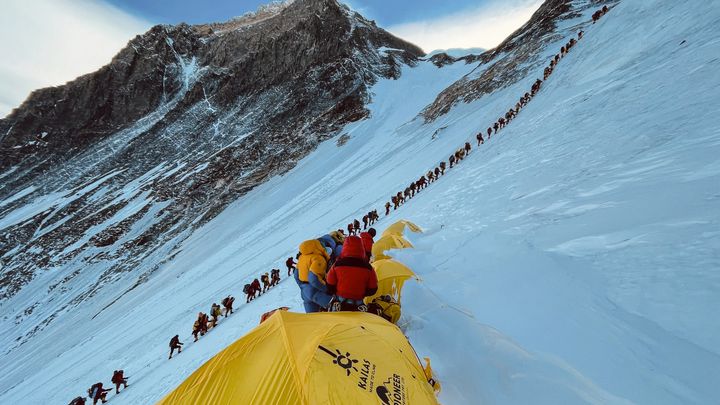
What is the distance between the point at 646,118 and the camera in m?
8.04

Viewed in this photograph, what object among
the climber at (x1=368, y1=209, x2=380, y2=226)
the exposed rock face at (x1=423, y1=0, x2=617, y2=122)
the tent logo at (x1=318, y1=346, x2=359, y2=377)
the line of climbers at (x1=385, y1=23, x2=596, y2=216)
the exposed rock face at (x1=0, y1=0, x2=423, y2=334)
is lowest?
the climber at (x1=368, y1=209, x2=380, y2=226)

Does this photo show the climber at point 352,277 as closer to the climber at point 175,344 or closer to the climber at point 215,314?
the climber at point 175,344

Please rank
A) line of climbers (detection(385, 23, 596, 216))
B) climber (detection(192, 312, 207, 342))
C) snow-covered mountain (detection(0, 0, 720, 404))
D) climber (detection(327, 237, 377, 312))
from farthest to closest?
line of climbers (detection(385, 23, 596, 216)), climber (detection(192, 312, 207, 342)), climber (detection(327, 237, 377, 312)), snow-covered mountain (detection(0, 0, 720, 404))

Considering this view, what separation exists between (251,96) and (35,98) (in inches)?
2213

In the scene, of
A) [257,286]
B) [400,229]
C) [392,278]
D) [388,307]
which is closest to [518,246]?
[392,278]

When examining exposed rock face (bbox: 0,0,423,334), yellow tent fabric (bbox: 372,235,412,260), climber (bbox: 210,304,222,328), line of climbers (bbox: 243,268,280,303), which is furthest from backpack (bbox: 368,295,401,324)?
exposed rock face (bbox: 0,0,423,334)

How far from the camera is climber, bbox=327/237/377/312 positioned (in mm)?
4500

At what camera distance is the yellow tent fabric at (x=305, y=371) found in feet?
8.86

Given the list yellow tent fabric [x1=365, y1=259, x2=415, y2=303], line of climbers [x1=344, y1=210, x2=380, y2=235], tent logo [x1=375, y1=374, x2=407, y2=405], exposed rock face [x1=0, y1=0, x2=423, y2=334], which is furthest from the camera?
exposed rock face [x1=0, y1=0, x2=423, y2=334]

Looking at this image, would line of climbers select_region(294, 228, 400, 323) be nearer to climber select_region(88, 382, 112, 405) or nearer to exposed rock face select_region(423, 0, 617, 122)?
climber select_region(88, 382, 112, 405)

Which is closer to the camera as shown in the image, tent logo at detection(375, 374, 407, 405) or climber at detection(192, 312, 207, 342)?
tent logo at detection(375, 374, 407, 405)

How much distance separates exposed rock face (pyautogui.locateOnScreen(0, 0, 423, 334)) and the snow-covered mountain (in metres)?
2.23

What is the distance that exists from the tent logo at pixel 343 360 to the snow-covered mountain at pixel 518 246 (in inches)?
49.8

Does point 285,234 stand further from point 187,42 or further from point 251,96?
point 187,42
